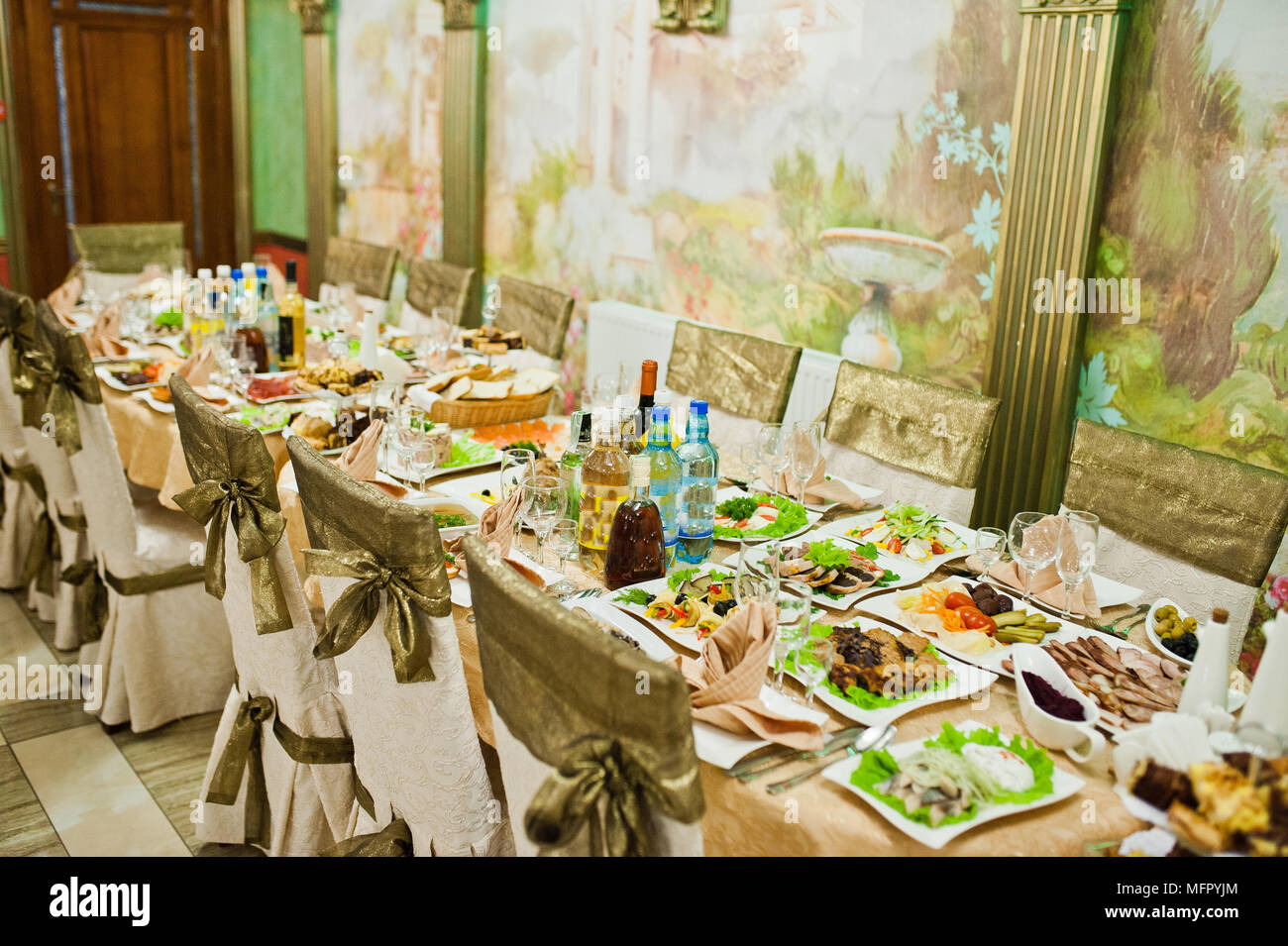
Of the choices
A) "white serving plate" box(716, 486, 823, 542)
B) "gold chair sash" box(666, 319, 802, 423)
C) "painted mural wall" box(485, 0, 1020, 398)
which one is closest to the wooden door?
"painted mural wall" box(485, 0, 1020, 398)

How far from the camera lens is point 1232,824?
113 centimetres

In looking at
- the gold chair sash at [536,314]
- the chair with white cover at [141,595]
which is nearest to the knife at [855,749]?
the chair with white cover at [141,595]

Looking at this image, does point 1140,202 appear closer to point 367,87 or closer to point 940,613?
point 940,613

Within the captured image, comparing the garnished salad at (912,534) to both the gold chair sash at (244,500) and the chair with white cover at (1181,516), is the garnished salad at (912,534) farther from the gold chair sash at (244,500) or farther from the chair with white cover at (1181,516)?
the gold chair sash at (244,500)

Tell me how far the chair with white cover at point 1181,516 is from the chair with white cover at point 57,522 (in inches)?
87.4

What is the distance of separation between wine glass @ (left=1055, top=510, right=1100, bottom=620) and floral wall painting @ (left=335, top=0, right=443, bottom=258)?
4676 mm

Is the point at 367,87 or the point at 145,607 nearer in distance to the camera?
the point at 145,607

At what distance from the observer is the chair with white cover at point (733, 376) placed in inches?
122

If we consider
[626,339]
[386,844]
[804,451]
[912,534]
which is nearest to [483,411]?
[804,451]

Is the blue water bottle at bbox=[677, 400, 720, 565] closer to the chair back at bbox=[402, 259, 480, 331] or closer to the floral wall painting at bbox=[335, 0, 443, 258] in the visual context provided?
the chair back at bbox=[402, 259, 480, 331]

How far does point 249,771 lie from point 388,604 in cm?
83

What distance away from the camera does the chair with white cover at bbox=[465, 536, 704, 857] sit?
1.10 m
